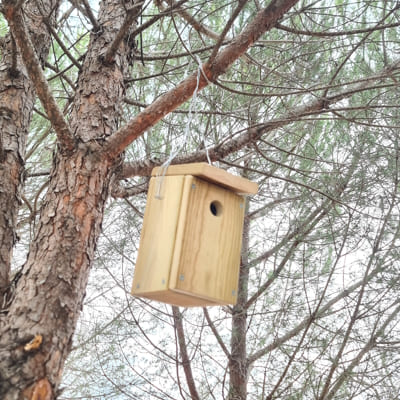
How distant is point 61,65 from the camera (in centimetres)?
356

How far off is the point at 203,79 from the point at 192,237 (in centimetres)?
58

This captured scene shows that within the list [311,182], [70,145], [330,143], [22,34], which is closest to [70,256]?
[70,145]

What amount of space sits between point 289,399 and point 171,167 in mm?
1527

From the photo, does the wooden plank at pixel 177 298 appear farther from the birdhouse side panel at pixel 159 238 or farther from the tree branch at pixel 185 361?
the tree branch at pixel 185 361

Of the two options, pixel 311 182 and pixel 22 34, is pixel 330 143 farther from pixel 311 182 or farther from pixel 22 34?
pixel 22 34

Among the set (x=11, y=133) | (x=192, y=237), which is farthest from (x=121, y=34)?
(x=192, y=237)

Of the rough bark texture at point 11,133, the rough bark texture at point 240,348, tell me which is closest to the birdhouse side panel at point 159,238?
the rough bark texture at point 11,133

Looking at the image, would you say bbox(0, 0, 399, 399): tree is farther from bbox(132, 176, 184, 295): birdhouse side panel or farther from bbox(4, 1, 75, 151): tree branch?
bbox(132, 176, 184, 295): birdhouse side panel

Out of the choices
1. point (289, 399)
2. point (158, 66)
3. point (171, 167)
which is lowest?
point (289, 399)

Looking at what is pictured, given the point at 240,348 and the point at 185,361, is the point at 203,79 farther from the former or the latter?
the point at 240,348

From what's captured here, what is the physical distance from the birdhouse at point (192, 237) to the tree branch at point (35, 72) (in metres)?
0.37

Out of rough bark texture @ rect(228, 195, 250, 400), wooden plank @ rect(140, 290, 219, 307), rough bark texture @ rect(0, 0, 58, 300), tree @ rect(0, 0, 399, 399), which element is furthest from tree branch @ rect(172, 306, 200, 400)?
wooden plank @ rect(140, 290, 219, 307)

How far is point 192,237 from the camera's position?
56.0 inches

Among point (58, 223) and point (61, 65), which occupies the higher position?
point (61, 65)
